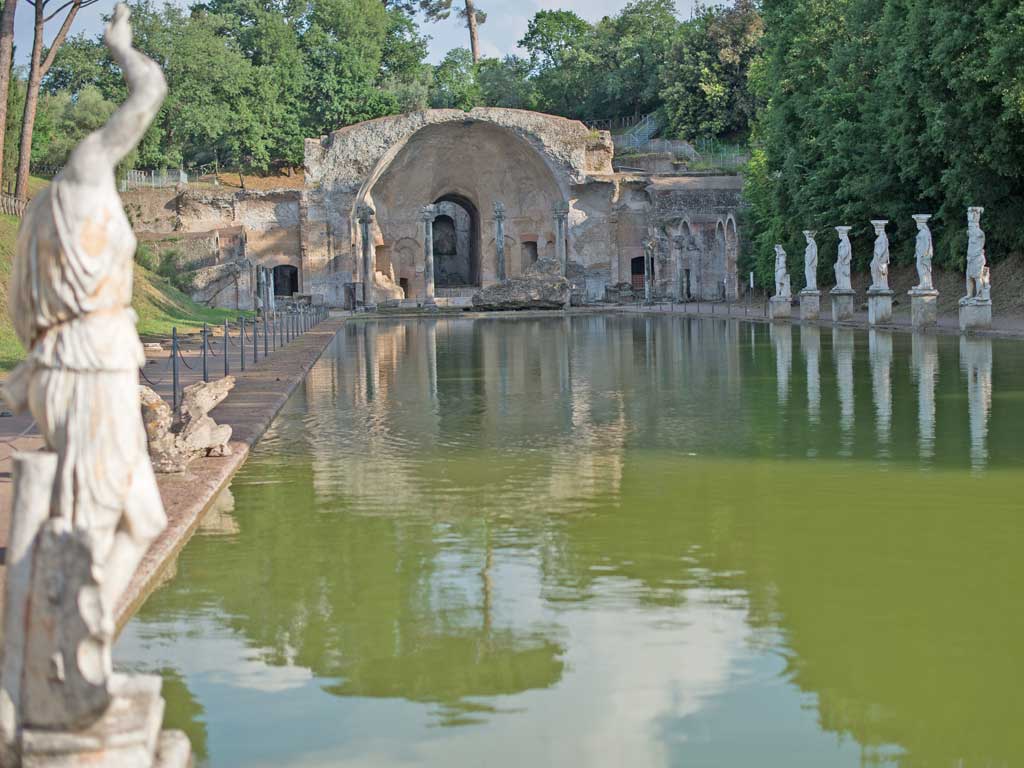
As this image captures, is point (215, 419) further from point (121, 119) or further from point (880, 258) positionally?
point (880, 258)

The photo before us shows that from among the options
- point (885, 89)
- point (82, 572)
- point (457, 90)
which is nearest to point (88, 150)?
point (82, 572)

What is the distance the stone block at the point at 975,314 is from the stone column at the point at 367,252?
32.5 m

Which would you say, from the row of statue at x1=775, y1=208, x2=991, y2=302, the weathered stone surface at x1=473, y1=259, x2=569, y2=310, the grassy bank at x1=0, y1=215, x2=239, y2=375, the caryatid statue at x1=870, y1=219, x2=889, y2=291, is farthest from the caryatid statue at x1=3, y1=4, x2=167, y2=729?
the weathered stone surface at x1=473, y1=259, x2=569, y2=310

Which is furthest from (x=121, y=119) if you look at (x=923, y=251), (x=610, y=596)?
(x=923, y=251)

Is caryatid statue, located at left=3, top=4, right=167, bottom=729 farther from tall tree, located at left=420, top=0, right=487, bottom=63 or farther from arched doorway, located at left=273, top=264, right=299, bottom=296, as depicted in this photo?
tall tree, located at left=420, top=0, right=487, bottom=63

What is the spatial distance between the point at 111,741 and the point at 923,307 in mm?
28000

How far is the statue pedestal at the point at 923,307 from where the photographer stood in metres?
29.7

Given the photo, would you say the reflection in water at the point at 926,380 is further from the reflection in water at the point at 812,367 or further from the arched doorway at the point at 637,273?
the arched doorway at the point at 637,273

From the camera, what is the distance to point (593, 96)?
77688 millimetres

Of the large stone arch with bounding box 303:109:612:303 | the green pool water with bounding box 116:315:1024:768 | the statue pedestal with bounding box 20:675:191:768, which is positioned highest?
the large stone arch with bounding box 303:109:612:303

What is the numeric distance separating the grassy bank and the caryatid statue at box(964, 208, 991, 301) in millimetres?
17584

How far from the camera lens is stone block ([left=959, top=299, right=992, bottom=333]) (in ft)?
91.4

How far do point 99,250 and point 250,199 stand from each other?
55.7 m

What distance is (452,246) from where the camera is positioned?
7031 centimetres
